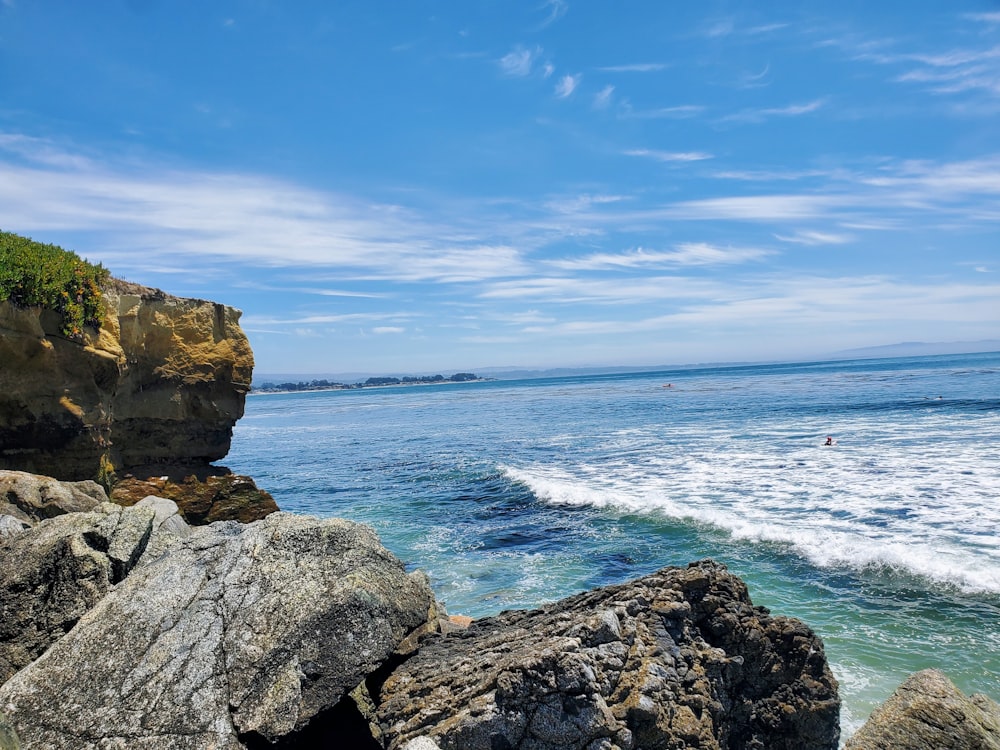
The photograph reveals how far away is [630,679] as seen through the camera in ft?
17.2

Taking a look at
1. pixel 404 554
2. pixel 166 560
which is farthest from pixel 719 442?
pixel 166 560

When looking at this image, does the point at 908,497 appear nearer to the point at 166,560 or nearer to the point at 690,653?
the point at 690,653

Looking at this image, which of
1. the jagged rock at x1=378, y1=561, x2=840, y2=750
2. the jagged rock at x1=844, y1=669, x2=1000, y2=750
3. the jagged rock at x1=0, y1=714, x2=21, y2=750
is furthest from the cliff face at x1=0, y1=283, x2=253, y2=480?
the jagged rock at x1=844, y1=669, x2=1000, y2=750

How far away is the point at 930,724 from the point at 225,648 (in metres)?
5.59

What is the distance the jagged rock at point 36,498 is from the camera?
28.8 feet

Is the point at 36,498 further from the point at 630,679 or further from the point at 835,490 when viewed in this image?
the point at 835,490

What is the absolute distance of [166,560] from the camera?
6188 mm

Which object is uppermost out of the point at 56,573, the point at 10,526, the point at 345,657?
the point at 10,526

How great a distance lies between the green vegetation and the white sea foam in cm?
1319

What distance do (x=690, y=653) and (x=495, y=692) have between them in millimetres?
1893

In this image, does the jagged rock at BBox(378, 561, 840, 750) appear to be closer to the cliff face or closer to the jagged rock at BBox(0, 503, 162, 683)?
the jagged rock at BBox(0, 503, 162, 683)

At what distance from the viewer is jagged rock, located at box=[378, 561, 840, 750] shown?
4906mm

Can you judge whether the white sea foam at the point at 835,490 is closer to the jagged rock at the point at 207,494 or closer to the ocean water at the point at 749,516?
the ocean water at the point at 749,516

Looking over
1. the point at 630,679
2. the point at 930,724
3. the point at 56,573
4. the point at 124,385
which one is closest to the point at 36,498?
the point at 56,573
